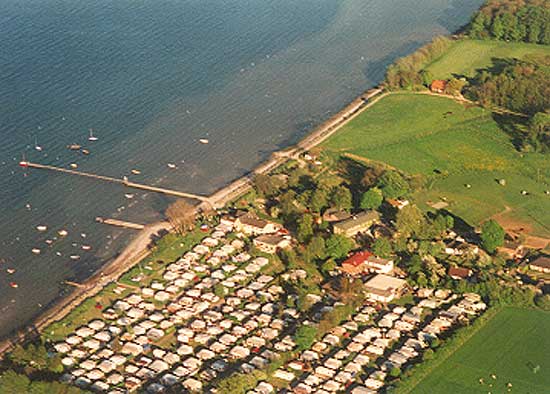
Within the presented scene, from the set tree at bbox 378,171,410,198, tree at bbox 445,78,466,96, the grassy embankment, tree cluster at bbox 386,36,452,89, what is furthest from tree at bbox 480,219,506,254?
tree cluster at bbox 386,36,452,89

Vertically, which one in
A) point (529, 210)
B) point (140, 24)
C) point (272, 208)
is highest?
point (140, 24)

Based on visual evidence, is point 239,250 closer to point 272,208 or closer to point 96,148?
point 272,208

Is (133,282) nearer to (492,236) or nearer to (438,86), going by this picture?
(492,236)

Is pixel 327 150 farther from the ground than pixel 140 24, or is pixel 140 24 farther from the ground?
pixel 140 24

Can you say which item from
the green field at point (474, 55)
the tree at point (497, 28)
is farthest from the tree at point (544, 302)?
the tree at point (497, 28)

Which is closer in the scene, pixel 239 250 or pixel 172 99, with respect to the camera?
pixel 239 250

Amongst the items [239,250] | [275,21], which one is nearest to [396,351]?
[239,250]

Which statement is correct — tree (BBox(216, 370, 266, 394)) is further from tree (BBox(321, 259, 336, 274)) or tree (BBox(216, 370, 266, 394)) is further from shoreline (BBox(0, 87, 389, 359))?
shoreline (BBox(0, 87, 389, 359))
